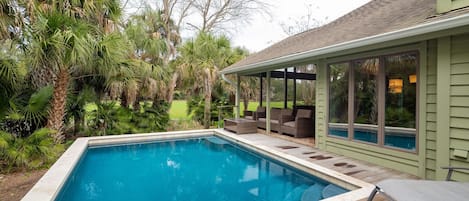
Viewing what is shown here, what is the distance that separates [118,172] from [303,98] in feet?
24.5

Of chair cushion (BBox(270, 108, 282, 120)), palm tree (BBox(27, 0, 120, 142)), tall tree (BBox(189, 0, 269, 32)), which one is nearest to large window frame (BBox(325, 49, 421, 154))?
chair cushion (BBox(270, 108, 282, 120))

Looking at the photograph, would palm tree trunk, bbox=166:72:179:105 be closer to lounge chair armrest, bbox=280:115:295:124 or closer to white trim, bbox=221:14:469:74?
lounge chair armrest, bbox=280:115:295:124

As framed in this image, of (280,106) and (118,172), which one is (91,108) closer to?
(118,172)

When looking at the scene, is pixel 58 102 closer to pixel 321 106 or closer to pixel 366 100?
pixel 321 106

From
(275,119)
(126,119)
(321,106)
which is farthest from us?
(126,119)

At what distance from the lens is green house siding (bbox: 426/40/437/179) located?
4.14 m

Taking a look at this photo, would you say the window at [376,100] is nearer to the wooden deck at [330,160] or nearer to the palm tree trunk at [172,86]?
the wooden deck at [330,160]

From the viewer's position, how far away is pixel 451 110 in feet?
12.5

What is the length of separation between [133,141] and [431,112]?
8050mm

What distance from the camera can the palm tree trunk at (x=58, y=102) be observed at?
22.1 feet

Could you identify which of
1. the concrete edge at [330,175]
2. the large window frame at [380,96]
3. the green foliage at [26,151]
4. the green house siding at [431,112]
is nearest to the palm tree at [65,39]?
the green foliage at [26,151]

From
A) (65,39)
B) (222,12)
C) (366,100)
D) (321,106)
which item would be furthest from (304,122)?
(222,12)

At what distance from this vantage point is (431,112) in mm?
4176

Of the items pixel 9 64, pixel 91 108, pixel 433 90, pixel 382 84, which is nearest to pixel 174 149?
pixel 91 108
